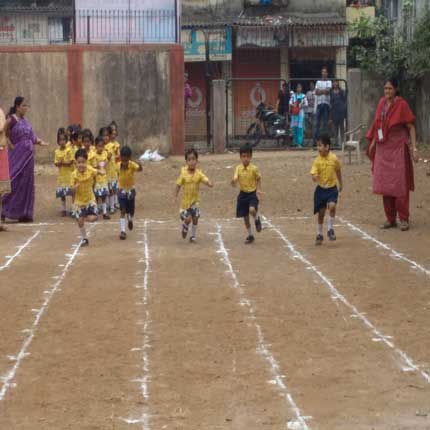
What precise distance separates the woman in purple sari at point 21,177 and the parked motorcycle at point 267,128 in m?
11.4

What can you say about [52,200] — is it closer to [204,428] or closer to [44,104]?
[44,104]

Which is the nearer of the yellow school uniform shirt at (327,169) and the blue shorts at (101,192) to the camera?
the yellow school uniform shirt at (327,169)

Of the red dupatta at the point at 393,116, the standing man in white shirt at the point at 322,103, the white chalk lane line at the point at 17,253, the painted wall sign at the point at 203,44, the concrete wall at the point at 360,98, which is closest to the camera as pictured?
the white chalk lane line at the point at 17,253

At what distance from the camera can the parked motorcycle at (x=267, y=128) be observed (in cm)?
2816

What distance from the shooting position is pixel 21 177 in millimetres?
17359

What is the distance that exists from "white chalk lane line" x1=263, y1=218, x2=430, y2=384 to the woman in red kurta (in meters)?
1.73

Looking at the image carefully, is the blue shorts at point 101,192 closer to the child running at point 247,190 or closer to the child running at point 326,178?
the child running at point 247,190

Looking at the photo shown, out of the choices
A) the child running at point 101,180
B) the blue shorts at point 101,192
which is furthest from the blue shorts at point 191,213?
the blue shorts at point 101,192

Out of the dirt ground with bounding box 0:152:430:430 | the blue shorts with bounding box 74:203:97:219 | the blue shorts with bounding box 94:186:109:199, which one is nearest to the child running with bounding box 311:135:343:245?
the dirt ground with bounding box 0:152:430:430

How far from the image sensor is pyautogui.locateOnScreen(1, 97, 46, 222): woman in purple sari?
56.3 ft

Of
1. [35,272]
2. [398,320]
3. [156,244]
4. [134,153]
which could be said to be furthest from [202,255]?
[134,153]

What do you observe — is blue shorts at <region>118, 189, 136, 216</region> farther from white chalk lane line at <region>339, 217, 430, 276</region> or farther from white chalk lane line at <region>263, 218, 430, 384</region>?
white chalk lane line at <region>339, 217, 430, 276</region>

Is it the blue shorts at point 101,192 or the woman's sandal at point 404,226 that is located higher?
the blue shorts at point 101,192

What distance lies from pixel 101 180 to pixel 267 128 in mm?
11796
